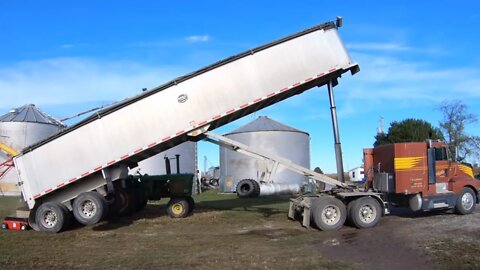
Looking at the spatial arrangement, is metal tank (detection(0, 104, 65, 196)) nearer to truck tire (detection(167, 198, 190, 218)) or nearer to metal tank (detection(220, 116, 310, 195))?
metal tank (detection(220, 116, 310, 195))

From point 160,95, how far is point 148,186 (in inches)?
190

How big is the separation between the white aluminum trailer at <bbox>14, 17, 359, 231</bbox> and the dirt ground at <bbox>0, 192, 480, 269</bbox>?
4.53ft

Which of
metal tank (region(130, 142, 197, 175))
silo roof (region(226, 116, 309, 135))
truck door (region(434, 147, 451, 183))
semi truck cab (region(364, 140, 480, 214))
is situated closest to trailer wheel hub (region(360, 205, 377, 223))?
semi truck cab (region(364, 140, 480, 214))

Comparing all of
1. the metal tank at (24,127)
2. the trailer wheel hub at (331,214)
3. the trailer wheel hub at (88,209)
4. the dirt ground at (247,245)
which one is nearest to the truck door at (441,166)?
the dirt ground at (247,245)

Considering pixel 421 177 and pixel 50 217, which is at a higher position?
pixel 421 177

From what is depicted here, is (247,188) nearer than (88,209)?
No

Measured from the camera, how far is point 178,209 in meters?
17.3

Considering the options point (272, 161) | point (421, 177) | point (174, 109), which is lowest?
point (421, 177)

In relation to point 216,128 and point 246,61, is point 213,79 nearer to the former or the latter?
point 246,61

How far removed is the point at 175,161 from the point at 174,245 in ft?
91.7

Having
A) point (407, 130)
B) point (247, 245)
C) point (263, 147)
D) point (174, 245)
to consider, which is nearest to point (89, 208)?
point (174, 245)

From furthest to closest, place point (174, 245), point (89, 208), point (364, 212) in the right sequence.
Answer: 1. point (89, 208)
2. point (364, 212)
3. point (174, 245)

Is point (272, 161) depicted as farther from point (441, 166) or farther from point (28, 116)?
point (28, 116)

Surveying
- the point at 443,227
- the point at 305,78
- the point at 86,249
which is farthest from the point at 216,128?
the point at 443,227
